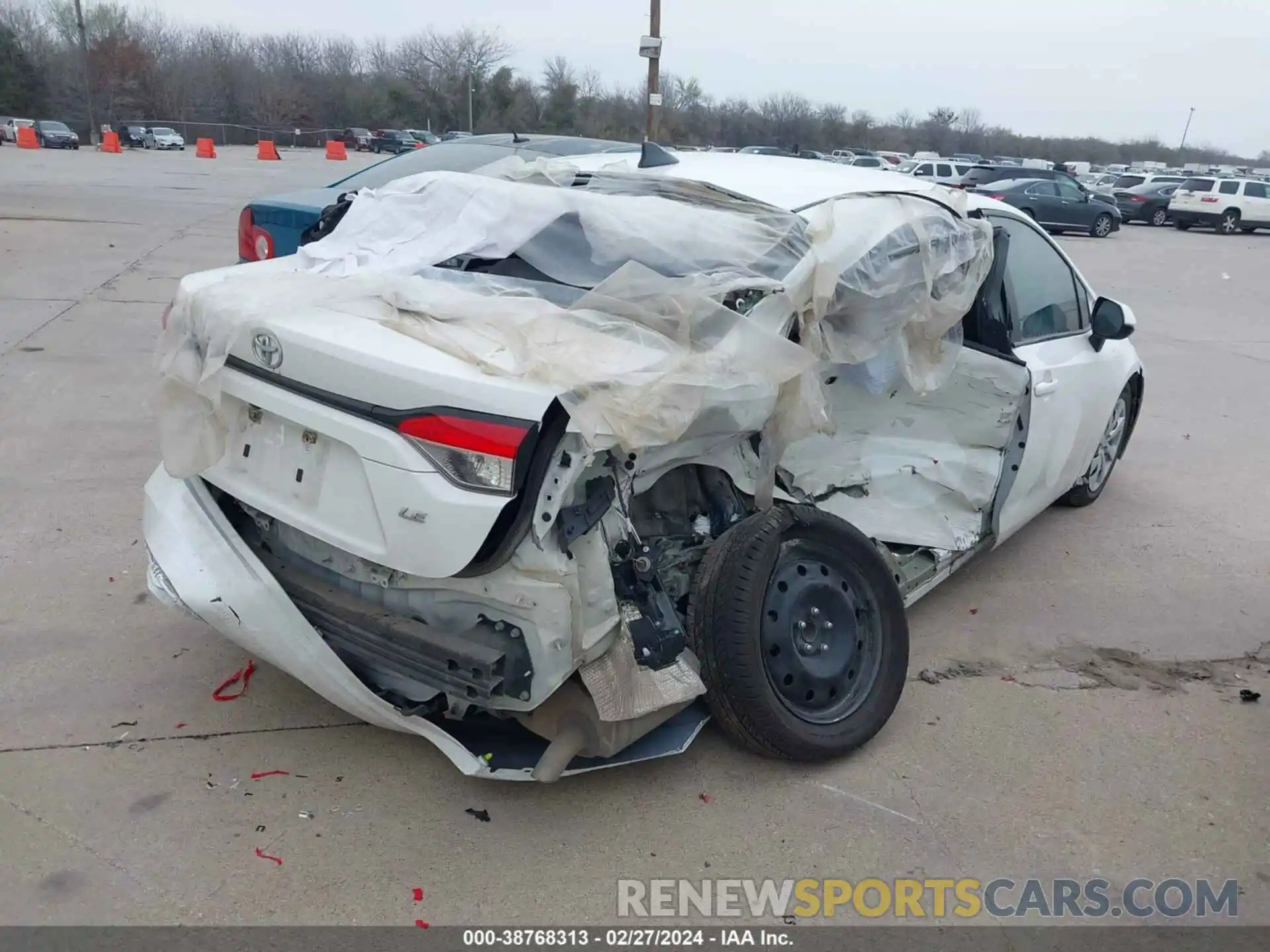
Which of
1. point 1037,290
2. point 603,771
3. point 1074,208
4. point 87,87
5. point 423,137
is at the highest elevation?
point 87,87

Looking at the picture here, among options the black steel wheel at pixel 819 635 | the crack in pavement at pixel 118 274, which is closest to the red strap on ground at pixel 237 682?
the black steel wheel at pixel 819 635

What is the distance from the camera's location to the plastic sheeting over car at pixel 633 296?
2.67 meters

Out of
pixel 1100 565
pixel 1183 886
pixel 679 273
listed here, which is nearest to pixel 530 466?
pixel 679 273

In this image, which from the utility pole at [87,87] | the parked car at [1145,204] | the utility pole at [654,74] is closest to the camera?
the utility pole at [654,74]

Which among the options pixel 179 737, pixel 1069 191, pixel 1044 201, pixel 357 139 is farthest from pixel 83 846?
pixel 357 139

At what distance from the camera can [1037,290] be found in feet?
14.8

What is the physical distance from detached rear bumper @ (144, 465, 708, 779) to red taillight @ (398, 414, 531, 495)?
70 cm

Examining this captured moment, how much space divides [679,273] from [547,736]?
149 cm

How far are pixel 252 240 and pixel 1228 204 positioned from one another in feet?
94.1

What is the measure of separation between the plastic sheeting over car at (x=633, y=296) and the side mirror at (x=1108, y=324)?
1.05m

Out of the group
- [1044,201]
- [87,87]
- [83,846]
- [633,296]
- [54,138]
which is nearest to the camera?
[83,846]

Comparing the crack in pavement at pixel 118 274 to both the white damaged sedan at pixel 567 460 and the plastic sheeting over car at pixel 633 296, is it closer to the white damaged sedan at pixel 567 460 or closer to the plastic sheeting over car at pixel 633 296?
the plastic sheeting over car at pixel 633 296

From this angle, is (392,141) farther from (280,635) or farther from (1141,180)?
(280,635)

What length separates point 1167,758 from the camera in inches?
133
